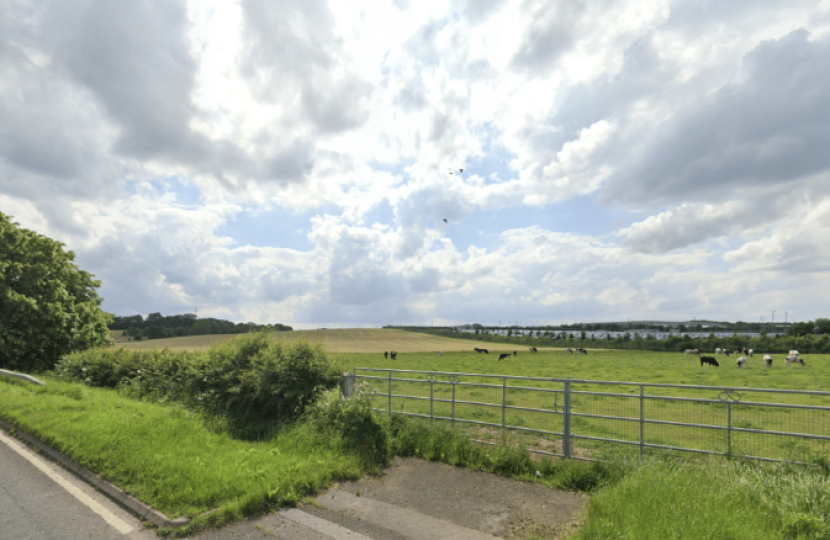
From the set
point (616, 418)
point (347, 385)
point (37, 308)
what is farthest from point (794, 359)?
point (37, 308)

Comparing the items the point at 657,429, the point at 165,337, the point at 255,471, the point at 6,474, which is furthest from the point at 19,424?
the point at 165,337

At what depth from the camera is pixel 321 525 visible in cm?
599

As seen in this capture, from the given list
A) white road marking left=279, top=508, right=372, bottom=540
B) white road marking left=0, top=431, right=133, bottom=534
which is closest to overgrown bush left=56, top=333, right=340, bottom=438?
white road marking left=0, top=431, right=133, bottom=534

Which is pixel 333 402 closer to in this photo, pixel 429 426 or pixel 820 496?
pixel 429 426

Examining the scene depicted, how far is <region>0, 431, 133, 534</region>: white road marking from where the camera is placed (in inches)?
239

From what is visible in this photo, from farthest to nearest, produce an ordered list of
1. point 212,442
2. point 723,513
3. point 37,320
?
point 37,320, point 212,442, point 723,513

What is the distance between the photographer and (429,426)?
9.66m

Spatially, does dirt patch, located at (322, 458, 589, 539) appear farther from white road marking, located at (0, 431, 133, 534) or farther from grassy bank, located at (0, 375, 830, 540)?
white road marking, located at (0, 431, 133, 534)

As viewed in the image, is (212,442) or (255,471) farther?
(212,442)

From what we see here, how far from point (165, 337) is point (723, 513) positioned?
108 m

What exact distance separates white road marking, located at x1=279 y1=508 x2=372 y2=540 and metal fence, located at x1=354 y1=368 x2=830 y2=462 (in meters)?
3.41

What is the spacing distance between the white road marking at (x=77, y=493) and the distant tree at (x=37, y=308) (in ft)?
56.6

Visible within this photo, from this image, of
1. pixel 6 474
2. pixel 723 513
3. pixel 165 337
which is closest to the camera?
pixel 723 513

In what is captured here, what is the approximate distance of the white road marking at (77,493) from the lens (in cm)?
608
